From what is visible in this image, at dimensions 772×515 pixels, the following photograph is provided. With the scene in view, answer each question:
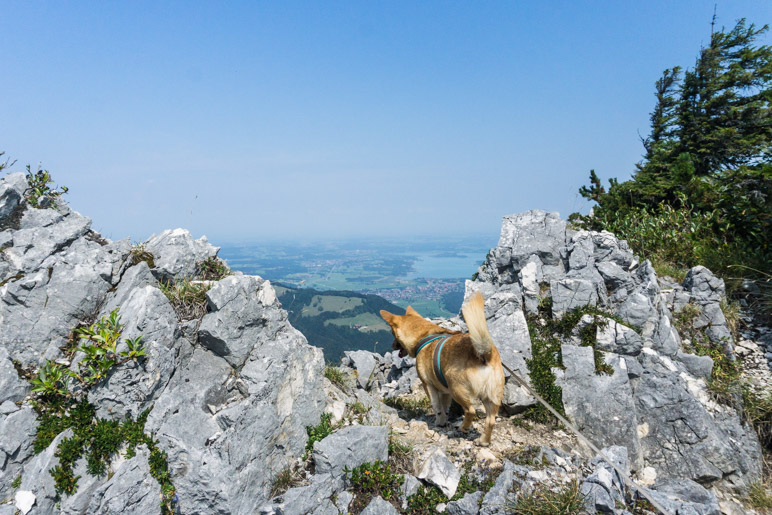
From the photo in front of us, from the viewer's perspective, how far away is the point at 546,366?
25.7 feet

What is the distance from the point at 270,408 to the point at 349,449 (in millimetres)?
1547

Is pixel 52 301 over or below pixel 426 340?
over

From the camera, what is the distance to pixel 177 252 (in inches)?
294

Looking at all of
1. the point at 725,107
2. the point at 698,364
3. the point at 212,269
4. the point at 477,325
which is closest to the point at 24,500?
the point at 212,269

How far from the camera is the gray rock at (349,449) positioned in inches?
224

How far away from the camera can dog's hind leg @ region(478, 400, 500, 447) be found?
20.1 ft

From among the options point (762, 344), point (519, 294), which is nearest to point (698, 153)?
point (762, 344)

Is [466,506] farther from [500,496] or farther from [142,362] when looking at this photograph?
[142,362]

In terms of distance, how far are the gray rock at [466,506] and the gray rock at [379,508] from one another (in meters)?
0.85

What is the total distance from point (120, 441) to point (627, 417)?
929 cm

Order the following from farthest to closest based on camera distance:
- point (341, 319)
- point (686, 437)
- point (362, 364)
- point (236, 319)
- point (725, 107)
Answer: point (341, 319) < point (725, 107) < point (362, 364) < point (686, 437) < point (236, 319)

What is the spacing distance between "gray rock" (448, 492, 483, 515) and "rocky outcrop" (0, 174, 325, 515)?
2.82 meters

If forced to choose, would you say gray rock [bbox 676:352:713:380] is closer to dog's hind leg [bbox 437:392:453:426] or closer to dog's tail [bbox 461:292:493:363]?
dog's hind leg [bbox 437:392:453:426]

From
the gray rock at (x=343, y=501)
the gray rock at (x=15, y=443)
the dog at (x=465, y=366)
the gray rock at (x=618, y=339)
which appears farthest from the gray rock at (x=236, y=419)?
the gray rock at (x=618, y=339)
